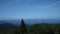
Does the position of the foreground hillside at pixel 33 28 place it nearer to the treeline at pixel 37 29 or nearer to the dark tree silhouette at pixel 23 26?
the treeline at pixel 37 29

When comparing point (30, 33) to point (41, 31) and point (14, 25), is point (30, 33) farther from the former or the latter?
point (14, 25)

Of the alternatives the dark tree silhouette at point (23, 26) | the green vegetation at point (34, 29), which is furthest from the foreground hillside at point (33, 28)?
the dark tree silhouette at point (23, 26)

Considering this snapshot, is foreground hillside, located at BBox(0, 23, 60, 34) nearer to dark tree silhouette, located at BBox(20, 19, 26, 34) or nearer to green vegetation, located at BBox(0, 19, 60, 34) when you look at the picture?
green vegetation, located at BBox(0, 19, 60, 34)

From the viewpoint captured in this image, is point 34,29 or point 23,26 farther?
point 34,29

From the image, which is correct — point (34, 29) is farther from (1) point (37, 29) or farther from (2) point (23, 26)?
(2) point (23, 26)

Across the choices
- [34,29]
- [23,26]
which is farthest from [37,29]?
[23,26]

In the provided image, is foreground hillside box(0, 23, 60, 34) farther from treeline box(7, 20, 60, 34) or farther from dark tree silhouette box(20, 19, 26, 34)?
dark tree silhouette box(20, 19, 26, 34)

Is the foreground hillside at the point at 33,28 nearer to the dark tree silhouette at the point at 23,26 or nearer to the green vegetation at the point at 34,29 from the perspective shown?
the green vegetation at the point at 34,29

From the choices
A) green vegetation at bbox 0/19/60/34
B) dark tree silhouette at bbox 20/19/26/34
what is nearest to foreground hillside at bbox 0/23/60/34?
green vegetation at bbox 0/19/60/34

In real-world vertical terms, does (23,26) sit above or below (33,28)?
above
